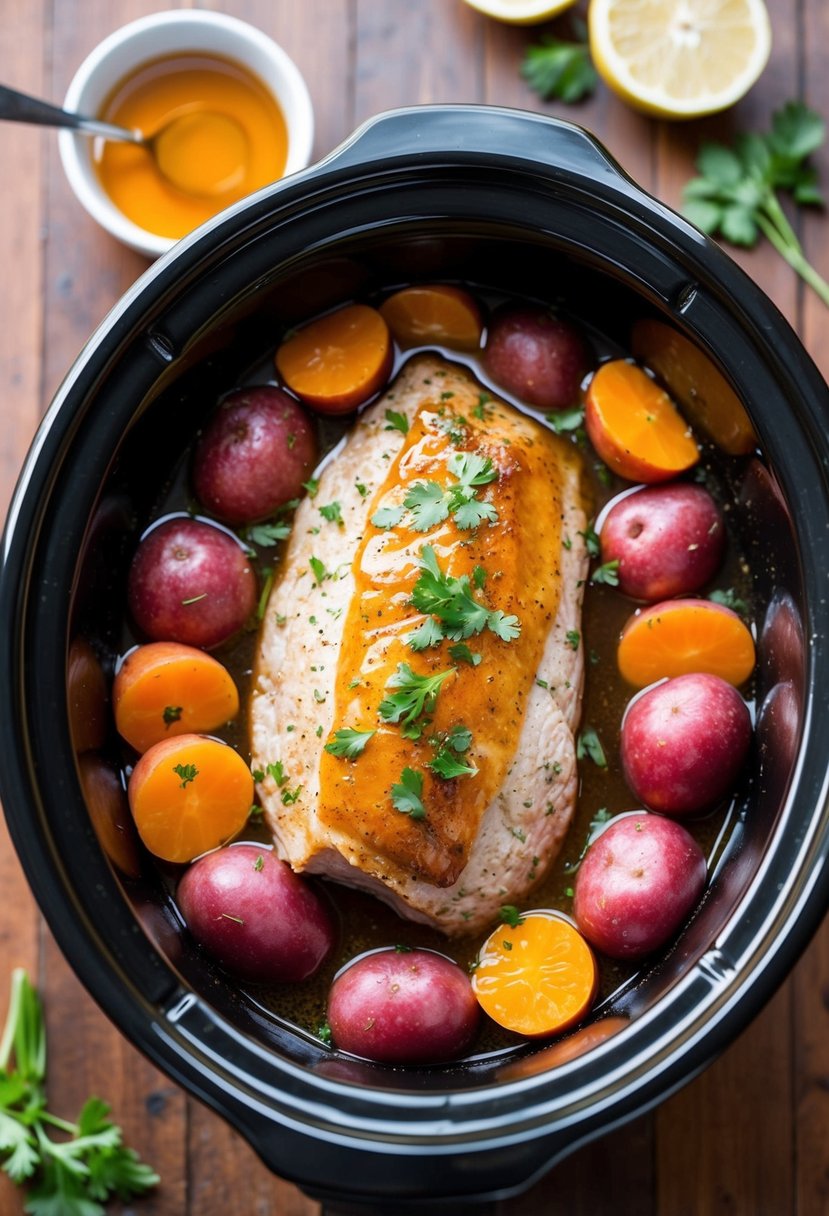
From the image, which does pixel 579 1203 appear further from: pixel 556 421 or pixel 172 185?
pixel 172 185

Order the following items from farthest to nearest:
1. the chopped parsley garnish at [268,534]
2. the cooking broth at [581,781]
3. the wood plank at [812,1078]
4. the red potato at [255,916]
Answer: the wood plank at [812,1078] → the chopped parsley garnish at [268,534] → the cooking broth at [581,781] → the red potato at [255,916]

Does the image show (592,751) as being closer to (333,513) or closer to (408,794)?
(408,794)

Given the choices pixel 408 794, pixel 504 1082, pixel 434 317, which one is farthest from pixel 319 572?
pixel 504 1082

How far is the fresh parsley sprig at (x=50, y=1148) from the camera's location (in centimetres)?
238

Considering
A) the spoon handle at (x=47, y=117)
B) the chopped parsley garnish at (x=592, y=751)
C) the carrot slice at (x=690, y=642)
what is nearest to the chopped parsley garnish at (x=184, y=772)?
the chopped parsley garnish at (x=592, y=751)

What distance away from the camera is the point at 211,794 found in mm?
2197

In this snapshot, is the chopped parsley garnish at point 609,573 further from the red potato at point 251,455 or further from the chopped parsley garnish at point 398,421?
the red potato at point 251,455

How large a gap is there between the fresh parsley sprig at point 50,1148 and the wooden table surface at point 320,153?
46 mm

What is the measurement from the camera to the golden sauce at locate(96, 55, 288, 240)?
2.52m

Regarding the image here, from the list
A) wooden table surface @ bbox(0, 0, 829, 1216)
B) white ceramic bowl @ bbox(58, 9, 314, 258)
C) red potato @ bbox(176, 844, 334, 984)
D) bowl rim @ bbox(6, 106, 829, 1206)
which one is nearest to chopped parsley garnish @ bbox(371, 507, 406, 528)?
bowl rim @ bbox(6, 106, 829, 1206)

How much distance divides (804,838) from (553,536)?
2.29ft

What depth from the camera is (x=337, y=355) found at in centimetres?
230

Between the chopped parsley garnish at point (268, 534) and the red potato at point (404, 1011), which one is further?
the chopped parsley garnish at point (268, 534)

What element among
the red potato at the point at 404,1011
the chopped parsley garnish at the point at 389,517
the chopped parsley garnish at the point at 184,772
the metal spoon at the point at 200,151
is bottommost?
the red potato at the point at 404,1011
